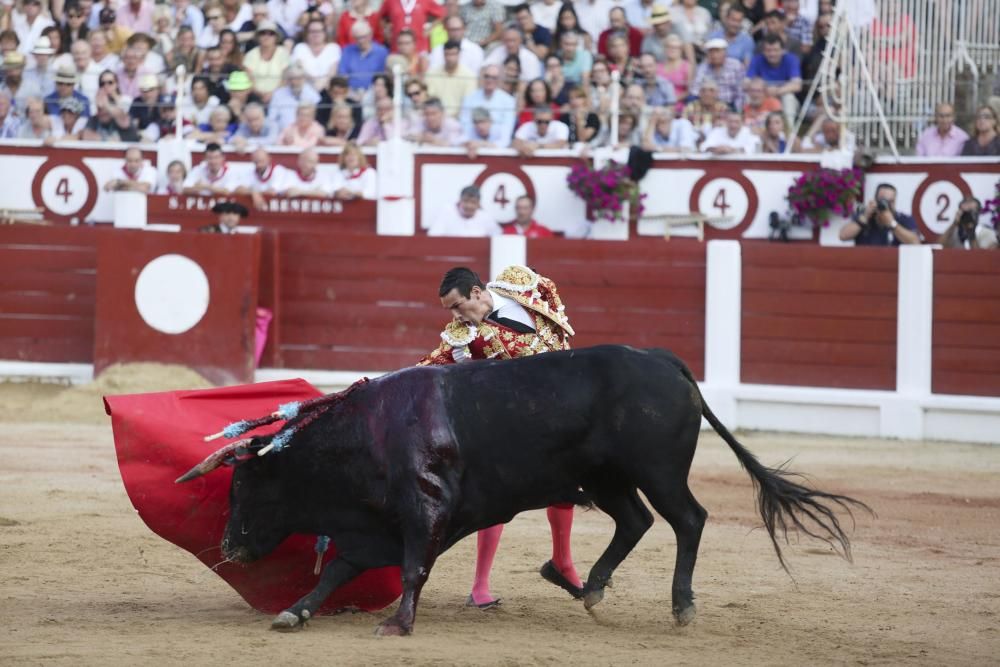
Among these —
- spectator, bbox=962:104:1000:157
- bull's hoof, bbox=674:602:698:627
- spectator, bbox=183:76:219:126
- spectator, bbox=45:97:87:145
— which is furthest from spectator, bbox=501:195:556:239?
bull's hoof, bbox=674:602:698:627

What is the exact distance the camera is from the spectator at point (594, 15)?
41.1 feet

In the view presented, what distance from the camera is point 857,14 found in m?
11.3

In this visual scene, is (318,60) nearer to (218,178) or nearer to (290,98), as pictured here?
(290,98)

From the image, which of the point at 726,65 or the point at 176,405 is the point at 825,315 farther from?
the point at 176,405

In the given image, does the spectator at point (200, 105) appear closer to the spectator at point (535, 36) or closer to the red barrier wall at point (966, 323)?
the spectator at point (535, 36)

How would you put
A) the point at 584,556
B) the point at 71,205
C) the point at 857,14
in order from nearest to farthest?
the point at 584,556 < the point at 857,14 < the point at 71,205

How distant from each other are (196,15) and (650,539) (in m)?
8.29

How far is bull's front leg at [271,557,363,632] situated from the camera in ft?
15.9

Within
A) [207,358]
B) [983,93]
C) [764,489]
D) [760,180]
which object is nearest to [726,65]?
[760,180]

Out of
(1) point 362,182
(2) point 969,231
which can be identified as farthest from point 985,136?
(1) point 362,182

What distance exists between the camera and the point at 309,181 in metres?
12.1

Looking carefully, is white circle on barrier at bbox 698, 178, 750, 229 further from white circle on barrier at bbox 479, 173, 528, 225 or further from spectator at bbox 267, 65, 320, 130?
spectator at bbox 267, 65, 320, 130

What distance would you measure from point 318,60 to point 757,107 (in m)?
3.51

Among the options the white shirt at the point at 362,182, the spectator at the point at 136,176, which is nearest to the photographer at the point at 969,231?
the white shirt at the point at 362,182
